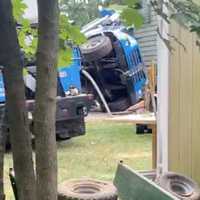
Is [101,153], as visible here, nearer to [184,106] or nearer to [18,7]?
[184,106]

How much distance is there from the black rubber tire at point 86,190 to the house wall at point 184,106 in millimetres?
1077

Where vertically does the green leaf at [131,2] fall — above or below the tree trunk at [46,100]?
above

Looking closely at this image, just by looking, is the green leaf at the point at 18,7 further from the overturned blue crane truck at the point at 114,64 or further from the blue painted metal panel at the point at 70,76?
the overturned blue crane truck at the point at 114,64

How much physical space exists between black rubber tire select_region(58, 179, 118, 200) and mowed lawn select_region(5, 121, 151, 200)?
1792 mm

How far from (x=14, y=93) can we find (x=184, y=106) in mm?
3606

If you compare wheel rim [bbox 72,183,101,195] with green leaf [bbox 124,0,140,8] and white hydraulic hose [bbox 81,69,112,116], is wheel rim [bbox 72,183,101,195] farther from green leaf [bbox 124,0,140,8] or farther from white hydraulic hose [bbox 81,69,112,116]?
white hydraulic hose [bbox 81,69,112,116]

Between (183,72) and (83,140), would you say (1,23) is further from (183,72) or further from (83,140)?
(83,140)

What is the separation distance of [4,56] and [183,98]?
3615 mm

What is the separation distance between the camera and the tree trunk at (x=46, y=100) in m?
1.76

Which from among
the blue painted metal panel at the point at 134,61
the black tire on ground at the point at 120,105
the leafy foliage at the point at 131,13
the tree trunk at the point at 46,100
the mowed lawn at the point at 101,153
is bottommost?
the black tire on ground at the point at 120,105

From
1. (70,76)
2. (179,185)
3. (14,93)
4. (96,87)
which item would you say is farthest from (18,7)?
(96,87)

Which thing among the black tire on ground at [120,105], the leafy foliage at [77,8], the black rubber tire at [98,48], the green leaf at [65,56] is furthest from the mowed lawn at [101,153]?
the green leaf at [65,56]

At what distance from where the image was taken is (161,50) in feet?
17.5

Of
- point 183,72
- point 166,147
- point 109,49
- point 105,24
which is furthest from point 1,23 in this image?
point 105,24
